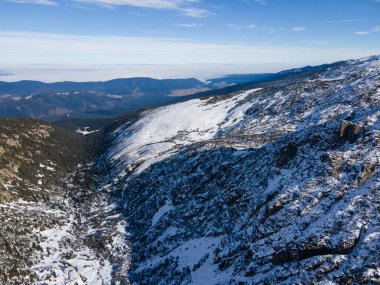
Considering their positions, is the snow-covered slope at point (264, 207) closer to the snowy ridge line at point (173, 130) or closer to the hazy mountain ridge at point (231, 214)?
the hazy mountain ridge at point (231, 214)

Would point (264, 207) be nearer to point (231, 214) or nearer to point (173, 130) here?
point (231, 214)

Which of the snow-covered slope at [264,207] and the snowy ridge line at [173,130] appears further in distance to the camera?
the snowy ridge line at [173,130]

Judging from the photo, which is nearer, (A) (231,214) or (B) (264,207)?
(B) (264,207)

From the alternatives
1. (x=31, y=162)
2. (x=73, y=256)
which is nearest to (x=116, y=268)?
(x=73, y=256)

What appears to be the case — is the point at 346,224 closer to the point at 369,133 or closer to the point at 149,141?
the point at 369,133

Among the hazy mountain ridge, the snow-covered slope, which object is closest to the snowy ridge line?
the hazy mountain ridge

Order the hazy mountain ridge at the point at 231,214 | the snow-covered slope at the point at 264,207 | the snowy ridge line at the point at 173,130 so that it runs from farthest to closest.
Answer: the snowy ridge line at the point at 173,130, the hazy mountain ridge at the point at 231,214, the snow-covered slope at the point at 264,207

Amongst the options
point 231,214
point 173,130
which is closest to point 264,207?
point 231,214

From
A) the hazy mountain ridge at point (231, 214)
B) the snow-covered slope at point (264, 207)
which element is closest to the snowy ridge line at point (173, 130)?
the hazy mountain ridge at point (231, 214)
